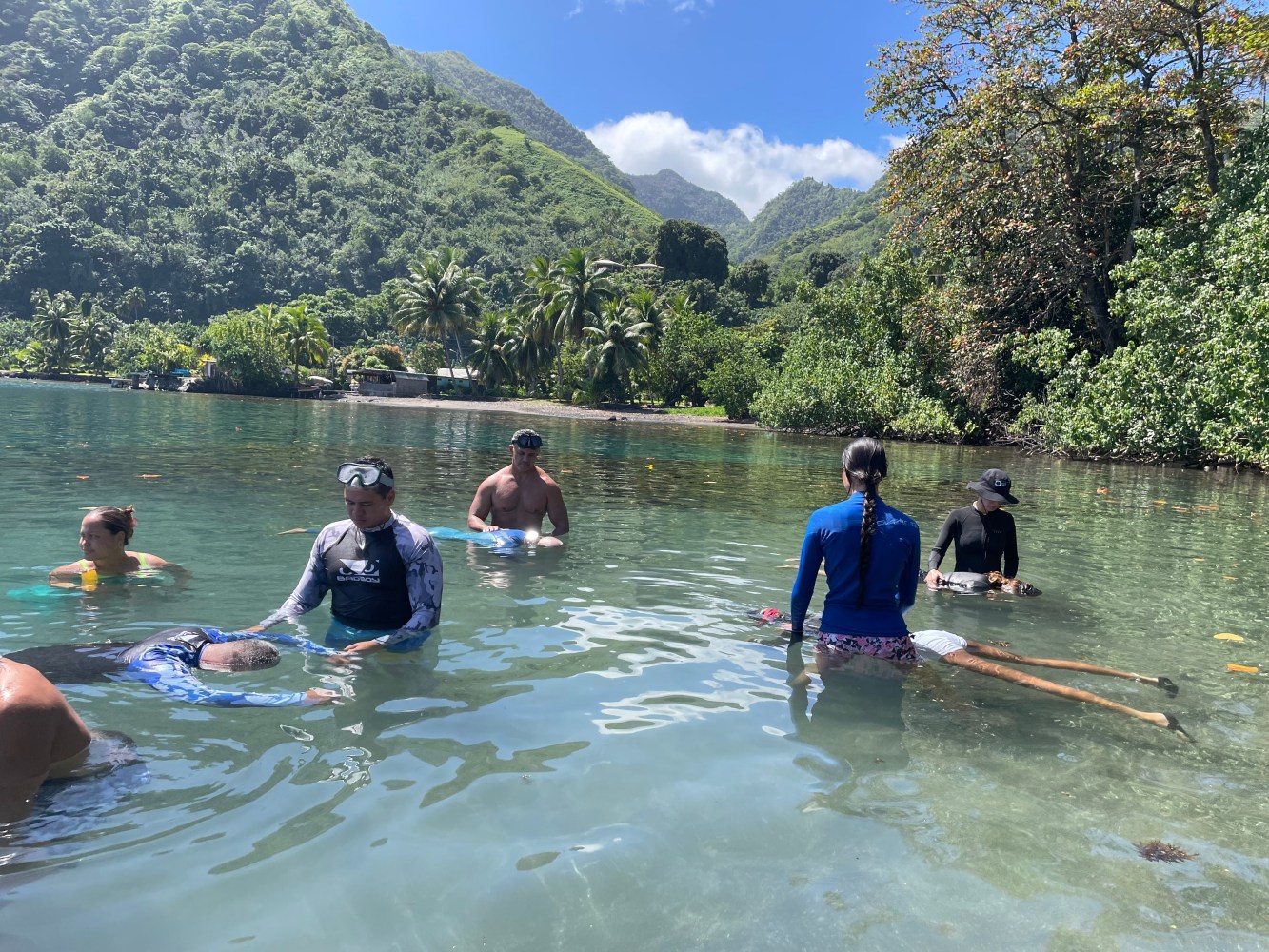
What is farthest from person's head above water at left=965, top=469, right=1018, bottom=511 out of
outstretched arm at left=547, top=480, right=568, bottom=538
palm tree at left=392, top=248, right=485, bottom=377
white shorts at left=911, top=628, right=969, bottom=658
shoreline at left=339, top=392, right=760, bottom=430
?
palm tree at left=392, top=248, right=485, bottom=377

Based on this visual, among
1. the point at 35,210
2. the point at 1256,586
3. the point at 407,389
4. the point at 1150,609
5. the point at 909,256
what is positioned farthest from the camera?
the point at 35,210

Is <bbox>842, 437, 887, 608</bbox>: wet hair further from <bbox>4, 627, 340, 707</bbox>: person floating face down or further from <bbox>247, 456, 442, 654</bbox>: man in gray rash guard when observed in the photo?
<bbox>4, 627, 340, 707</bbox>: person floating face down

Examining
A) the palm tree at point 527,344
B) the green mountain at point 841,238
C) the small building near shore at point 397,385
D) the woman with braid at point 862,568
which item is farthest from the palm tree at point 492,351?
the woman with braid at point 862,568

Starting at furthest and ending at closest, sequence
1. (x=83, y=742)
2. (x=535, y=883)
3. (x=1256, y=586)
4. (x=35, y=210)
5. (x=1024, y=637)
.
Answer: (x=35, y=210) → (x=1256, y=586) → (x=1024, y=637) → (x=83, y=742) → (x=535, y=883)

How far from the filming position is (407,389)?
277 feet

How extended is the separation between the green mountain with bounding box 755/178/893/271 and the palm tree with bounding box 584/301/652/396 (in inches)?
2677

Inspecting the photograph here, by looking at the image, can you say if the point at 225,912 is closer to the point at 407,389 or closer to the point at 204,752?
the point at 204,752

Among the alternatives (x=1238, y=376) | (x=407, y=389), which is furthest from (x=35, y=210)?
(x=1238, y=376)

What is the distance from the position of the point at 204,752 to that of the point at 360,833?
1356 mm

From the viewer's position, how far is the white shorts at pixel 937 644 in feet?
20.1

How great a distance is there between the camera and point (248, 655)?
566 cm

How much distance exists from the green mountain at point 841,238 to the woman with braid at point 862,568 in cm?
12929

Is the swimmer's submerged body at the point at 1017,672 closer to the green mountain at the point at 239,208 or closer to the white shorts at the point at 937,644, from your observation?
the white shorts at the point at 937,644

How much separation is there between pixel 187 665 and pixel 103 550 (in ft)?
9.87
